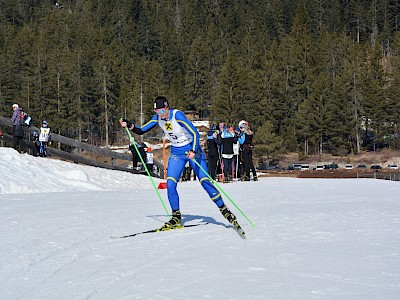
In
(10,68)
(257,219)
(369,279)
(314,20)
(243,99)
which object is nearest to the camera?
(369,279)

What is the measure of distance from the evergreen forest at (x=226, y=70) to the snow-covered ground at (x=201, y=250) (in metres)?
59.0

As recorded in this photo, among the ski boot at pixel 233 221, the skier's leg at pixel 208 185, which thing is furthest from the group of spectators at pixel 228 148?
the ski boot at pixel 233 221

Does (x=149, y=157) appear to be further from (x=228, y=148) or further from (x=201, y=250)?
(x=201, y=250)

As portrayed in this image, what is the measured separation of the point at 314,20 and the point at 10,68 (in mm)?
71226

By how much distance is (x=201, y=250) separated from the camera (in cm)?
582

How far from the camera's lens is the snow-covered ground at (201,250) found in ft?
14.2

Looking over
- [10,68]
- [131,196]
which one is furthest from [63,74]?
[131,196]

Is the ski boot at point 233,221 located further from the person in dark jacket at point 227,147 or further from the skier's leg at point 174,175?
the person in dark jacket at point 227,147

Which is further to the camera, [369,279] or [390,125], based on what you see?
[390,125]

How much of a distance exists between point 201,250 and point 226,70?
75.7m

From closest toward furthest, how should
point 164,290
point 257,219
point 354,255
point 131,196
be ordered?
point 164,290
point 354,255
point 257,219
point 131,196

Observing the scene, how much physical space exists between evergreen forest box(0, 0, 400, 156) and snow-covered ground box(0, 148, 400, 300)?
2324 inches

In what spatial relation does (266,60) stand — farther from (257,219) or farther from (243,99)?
(257,219)

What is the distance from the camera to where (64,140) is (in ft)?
55.5
